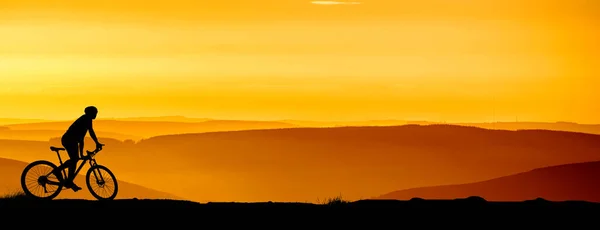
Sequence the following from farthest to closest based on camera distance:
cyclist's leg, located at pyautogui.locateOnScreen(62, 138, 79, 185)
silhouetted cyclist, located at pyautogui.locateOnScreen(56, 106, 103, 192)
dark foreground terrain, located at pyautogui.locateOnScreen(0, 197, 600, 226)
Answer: cyclist's leg, located at pyautogui.locateOnScreen(62, 138, 79, 185) → silhouetted cyclist, located at pyautogui.locateOnScreen(56, 106, 103, 192) → dark foreground terrain, located at pyautogui.locateOnScreen(0, 197, 600, 226)

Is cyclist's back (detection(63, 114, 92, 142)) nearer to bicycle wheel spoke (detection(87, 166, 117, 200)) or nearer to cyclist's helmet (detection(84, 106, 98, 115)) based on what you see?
cyclist's helmet (detection(84, 106, 98, 115))

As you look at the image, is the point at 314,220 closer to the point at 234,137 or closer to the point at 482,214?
the point at 482,214

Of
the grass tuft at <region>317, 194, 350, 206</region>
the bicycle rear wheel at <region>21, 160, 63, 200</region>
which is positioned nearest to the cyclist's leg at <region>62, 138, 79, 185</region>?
the bicycle rear wheel at <region>21, 160, 63, 200</region>

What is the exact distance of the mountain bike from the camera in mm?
22906

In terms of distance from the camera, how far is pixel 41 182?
75.7 ft

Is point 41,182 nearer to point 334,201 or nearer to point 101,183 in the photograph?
point 101,183

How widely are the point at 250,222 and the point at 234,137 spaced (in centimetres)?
17584

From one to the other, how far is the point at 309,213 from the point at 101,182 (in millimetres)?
5156

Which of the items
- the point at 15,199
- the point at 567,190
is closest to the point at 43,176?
the point at 15,199

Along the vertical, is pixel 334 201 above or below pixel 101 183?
below

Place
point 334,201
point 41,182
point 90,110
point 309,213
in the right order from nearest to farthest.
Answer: point 309,213, point 334,201, point 90,110, point 41,182

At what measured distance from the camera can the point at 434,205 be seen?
2119cm

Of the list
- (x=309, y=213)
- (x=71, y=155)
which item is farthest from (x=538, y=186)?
(x=309, y=213)

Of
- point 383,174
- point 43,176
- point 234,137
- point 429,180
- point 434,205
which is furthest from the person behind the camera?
point 234,137
